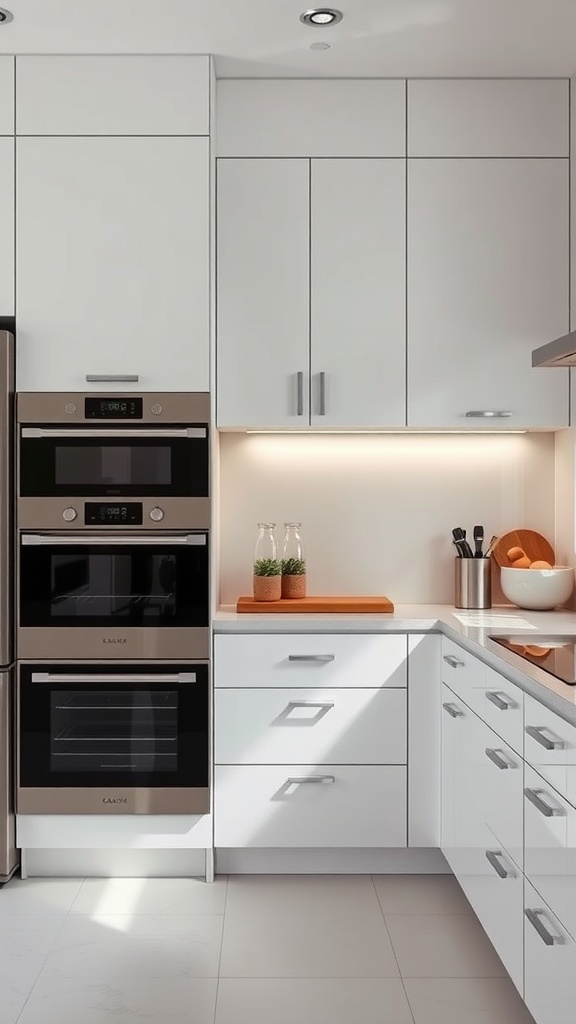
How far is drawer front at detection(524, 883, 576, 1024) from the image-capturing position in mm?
1728

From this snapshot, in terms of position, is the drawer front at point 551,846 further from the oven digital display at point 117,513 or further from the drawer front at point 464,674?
the oven digital display at point 117,513

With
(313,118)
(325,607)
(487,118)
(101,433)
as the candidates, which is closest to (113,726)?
(325,607)

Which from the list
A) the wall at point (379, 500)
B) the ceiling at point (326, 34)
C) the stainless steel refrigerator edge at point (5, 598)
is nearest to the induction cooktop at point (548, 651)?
the wall at point (379, 500)

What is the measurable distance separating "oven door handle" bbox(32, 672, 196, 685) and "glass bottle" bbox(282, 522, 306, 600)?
0.54 metres

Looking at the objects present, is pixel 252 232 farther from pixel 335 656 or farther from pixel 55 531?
pixel 335 656

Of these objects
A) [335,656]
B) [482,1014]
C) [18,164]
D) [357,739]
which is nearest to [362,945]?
[482,1014]

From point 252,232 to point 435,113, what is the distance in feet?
2.50

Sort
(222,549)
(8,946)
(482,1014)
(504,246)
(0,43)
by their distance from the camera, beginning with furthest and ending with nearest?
(222,549), (504,246), (0,43), (8,946), (482,1014)

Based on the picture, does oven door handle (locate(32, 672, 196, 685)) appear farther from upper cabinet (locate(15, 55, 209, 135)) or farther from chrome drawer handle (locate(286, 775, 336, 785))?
upper cabinet (locate(15, 55, 209, 135))

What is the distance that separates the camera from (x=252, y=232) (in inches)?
130

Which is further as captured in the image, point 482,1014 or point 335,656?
point 335,656

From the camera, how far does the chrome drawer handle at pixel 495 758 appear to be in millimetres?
2205

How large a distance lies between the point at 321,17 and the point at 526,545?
6.35ft

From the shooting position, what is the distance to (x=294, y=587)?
3.41 metres
